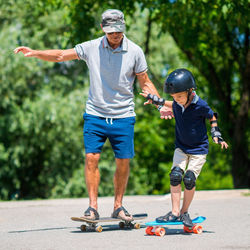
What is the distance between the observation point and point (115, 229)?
17.1 ft

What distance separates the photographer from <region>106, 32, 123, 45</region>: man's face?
200 inches

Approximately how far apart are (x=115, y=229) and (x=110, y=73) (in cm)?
154

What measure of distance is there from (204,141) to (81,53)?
1.49 meters

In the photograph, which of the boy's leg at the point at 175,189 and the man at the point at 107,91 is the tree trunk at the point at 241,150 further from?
the boy's leg at the point at 175,189

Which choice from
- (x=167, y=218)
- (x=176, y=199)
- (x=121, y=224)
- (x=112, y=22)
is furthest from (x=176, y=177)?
(x=112, y=22)

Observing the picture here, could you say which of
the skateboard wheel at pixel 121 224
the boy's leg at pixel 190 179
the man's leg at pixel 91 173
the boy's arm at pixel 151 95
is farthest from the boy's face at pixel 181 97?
the skateboard wheel at pixel 121 224

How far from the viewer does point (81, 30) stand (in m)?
11.9

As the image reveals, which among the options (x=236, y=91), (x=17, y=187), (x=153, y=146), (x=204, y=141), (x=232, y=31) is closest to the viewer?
(x=204, y=141)

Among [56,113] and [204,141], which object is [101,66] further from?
[56,113]

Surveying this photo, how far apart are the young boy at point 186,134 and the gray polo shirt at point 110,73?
0.32 meters

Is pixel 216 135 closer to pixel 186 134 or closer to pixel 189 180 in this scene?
pixel 186 134

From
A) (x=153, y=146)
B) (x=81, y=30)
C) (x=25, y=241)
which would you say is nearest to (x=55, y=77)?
(x=81, y=30)

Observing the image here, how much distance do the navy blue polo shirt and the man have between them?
1.81 ft

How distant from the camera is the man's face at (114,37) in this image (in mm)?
5070
